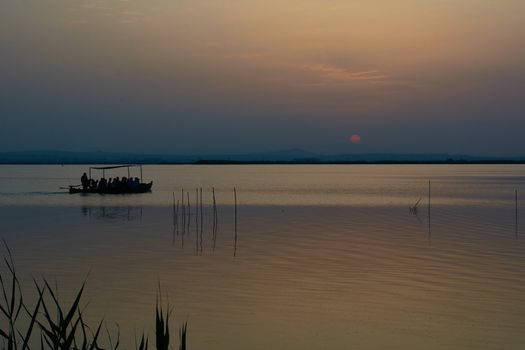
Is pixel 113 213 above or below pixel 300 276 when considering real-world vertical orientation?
below

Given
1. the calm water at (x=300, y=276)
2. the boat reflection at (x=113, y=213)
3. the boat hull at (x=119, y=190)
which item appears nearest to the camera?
the calm water at (x=300, y=276)

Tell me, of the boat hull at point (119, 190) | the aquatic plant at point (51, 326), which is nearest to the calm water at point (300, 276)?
the aquatic plant at point (51, 326)

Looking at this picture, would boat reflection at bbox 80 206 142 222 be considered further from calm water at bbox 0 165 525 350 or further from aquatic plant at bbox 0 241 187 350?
aquatic plant at bbox 0 241 187 350

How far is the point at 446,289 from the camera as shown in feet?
44.3

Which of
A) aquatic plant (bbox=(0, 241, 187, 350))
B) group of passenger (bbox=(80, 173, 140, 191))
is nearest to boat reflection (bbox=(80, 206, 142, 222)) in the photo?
group of passenger (bbox=(80, 173, 140, 191))

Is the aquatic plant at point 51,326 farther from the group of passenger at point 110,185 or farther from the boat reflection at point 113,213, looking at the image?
the group of passenger at point 110,185

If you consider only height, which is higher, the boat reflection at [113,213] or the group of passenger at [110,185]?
the group of passenger at [110,185]

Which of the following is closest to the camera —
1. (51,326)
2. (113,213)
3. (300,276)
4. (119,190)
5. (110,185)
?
(51,326)

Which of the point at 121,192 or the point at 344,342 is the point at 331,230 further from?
the point at 121,192

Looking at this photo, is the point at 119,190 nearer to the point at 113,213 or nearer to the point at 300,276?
the point at 113,213

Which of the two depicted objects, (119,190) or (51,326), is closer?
(51,326)

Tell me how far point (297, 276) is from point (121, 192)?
127ft

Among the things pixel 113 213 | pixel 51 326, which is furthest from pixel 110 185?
pixel 51 326

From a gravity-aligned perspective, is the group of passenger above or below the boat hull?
above
